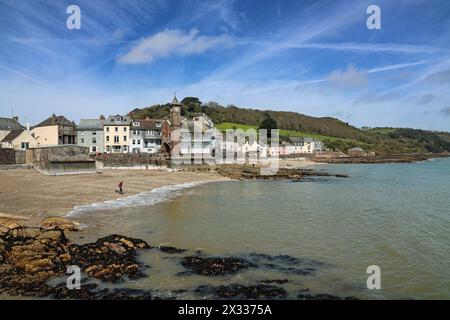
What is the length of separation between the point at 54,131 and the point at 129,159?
15754 mm

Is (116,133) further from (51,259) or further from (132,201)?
(51,259)

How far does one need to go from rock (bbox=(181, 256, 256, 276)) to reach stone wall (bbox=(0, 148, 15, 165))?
154 ft

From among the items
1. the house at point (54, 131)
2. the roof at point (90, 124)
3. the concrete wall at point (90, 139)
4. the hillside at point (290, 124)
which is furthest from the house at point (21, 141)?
the hillside at point (290, 124)

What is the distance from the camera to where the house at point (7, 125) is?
6844cm

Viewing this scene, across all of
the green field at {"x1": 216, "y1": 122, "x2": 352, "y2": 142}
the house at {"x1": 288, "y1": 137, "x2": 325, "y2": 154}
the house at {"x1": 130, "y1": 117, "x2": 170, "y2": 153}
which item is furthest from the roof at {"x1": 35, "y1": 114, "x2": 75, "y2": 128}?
the house at {"x1": 288, "y1": 137, "x2": 325, "y2": 154}

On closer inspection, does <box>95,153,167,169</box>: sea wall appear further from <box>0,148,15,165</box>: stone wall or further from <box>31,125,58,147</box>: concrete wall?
<box>31,125,58,147</box>: concrete wall

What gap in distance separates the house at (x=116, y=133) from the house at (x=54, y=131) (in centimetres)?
627

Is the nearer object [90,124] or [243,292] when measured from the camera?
[243,292]

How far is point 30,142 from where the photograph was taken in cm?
6106

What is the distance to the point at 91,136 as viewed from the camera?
69.9m

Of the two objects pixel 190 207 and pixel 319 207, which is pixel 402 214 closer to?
pixel 319 207

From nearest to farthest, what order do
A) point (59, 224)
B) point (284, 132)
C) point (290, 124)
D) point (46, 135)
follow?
1. point (59, 224)
2. point (46, 135)
3. point (284, 132)
4. point (290, 124)

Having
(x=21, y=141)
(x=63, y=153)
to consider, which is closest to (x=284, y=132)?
(x=21, y=141)
